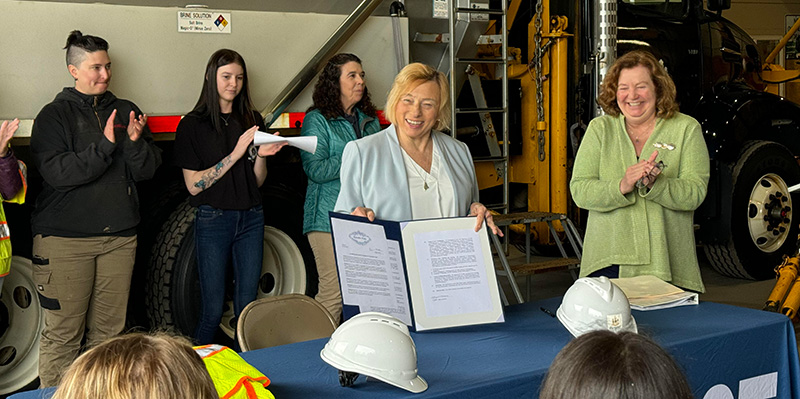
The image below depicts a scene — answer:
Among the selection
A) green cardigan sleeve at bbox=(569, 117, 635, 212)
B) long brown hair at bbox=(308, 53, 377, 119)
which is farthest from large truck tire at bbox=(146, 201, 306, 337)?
green cardigan sleeve at bbox=(569, 117, 635, 212)

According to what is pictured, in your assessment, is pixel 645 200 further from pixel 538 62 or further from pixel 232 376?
pixel 538 62

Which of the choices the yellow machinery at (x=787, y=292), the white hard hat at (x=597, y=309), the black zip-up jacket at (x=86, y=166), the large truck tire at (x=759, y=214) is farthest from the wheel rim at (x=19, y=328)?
the large truck tire at (x=759, y=214)

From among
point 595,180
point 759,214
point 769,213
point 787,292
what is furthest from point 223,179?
point 769,213

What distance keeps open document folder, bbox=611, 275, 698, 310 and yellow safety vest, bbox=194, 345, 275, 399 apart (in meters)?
1.54

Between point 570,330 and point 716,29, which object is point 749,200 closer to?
point 716,29

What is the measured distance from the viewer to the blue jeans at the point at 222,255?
4.22 metres

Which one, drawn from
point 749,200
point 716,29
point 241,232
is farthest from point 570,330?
point 716,29

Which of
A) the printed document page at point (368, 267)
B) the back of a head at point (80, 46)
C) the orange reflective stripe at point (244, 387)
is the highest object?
the back of a head at point (80, 46)

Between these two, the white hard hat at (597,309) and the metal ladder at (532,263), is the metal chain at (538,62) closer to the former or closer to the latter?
the metal ladder at (532,263)

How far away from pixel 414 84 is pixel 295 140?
0.76 m

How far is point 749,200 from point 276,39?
430 centimetres

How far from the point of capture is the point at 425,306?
9.35ft

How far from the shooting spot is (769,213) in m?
6.92

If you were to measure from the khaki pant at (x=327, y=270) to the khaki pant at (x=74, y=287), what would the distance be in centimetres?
94
